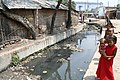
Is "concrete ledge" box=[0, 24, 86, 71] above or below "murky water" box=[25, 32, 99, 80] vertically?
above

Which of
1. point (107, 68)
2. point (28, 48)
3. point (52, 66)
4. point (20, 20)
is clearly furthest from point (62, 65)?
point (107, 68)

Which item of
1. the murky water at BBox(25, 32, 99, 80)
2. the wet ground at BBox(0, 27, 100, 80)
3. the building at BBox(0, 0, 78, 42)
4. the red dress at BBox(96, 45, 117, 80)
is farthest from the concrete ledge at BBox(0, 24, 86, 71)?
the red dress at BBox(96, 45, 117, 80)

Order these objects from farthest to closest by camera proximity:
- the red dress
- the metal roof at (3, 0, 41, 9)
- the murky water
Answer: the metal roof at (3, 0, 41, 9), the murky water, the red dress

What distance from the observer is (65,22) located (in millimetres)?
30078

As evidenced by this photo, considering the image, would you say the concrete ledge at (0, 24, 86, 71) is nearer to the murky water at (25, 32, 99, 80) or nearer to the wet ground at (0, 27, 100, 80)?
the wet ground at (0, 27, 100, 80)

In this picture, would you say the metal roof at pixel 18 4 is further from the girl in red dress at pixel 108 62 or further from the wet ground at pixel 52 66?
the girl in red dress at pixel 108 62

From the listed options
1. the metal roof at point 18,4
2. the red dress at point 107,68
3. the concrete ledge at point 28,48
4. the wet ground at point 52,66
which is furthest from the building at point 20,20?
the red dress at point 107,68

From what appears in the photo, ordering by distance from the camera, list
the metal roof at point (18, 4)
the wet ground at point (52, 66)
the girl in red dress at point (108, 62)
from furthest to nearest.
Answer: the metal roof at point (18, 4) < the wet ground at point (52, 66) < the girl in red dress at point (108, 62)

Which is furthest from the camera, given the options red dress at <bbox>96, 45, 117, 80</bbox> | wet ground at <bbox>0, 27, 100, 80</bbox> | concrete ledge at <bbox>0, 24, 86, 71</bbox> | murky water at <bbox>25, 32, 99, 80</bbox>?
concrete ledge at <bbox>0, 24, 86, 71</bbox>

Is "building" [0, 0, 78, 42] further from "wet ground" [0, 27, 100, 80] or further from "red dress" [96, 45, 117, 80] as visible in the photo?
"red dress" [96, 45, 117, 80]

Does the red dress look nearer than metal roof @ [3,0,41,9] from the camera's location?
Yes

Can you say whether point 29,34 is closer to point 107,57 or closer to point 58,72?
point 58,72

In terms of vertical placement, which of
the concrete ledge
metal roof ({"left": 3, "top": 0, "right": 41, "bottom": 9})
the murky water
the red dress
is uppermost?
metal roof ({"left": 3, "top": 0, "right": 41, "bottom": 9})

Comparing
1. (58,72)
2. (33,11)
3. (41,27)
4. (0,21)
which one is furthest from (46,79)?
(41,27)
